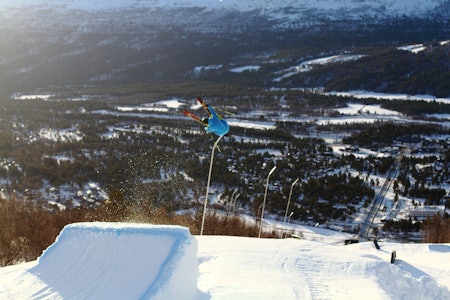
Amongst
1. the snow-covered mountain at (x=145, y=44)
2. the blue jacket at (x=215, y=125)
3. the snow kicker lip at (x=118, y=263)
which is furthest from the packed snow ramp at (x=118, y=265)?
the snow-covered mountain at (x=145, y=44)

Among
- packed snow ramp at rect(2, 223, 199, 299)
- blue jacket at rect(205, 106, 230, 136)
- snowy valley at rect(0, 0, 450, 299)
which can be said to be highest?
blue jacket at rect(205, 106, 230, 136)

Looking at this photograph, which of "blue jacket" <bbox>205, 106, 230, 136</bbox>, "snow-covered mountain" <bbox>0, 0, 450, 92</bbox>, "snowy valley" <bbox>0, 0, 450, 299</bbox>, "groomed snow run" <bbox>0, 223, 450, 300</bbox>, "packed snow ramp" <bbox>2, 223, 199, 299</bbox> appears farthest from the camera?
"snow-covered mountain" <bbox>0, 0, 450, 92</bbox>

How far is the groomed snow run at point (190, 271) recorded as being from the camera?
22.6 feet

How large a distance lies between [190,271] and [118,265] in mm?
1105

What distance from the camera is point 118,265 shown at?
280 inches

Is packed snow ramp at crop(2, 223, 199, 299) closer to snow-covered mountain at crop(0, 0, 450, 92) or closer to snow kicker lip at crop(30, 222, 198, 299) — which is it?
snow kicker lip at crop(30, 222, 198, 299)

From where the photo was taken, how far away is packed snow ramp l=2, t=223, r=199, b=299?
6.73m

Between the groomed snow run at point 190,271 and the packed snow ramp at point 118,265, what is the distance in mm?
14

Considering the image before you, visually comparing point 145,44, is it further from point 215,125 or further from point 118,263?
point 118,263

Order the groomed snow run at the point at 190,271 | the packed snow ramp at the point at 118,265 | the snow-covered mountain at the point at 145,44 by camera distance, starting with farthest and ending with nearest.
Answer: the snow-covered mountain at the point at 145,44
the groomed snow run at the point at 190,271
the packed snow ramp at the point at 118,265

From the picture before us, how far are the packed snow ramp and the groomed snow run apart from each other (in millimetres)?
14

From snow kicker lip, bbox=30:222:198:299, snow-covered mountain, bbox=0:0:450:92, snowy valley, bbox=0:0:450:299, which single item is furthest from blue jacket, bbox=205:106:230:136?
snow-covered mountain, bbox=0:0:450:92

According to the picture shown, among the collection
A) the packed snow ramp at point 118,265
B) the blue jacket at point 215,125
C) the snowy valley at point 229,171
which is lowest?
the snowy valley at point 229,171

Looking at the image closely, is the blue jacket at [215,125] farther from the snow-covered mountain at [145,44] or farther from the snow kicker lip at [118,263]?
the snow-covered mountain at [145,44]
